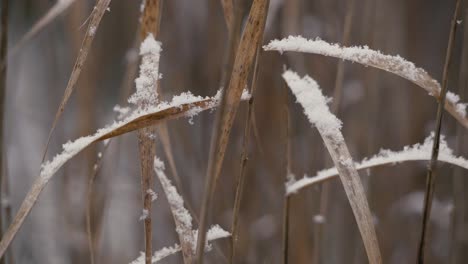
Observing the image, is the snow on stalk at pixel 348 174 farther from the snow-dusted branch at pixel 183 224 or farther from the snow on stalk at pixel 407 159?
the snow-dusted branch at pixel 183 224

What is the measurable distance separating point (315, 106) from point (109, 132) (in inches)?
8.1

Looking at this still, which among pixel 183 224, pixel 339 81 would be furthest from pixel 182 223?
pixel 339 81

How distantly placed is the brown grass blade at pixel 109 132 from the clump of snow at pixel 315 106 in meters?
0.10

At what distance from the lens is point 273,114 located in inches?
55.0

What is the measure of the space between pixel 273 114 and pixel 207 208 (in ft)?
3.23

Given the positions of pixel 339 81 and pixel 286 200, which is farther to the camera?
pixel 339 81

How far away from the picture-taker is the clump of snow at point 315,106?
530 millimetres

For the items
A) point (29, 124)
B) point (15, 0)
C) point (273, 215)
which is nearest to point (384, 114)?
point (273, 215)

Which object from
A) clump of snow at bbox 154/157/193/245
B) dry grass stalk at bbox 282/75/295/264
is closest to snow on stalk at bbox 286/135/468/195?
dry grass stalk at bbox 282/75/295/264

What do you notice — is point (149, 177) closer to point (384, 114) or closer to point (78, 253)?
point (78, 253)

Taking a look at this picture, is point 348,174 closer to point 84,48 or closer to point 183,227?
point 183,227

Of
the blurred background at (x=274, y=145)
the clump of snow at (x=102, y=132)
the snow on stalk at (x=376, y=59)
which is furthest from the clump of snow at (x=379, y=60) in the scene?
the blurred background at (x=274, y=145)

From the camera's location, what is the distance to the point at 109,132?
0.51 meters

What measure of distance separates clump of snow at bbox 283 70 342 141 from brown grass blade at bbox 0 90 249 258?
99 millimetres
